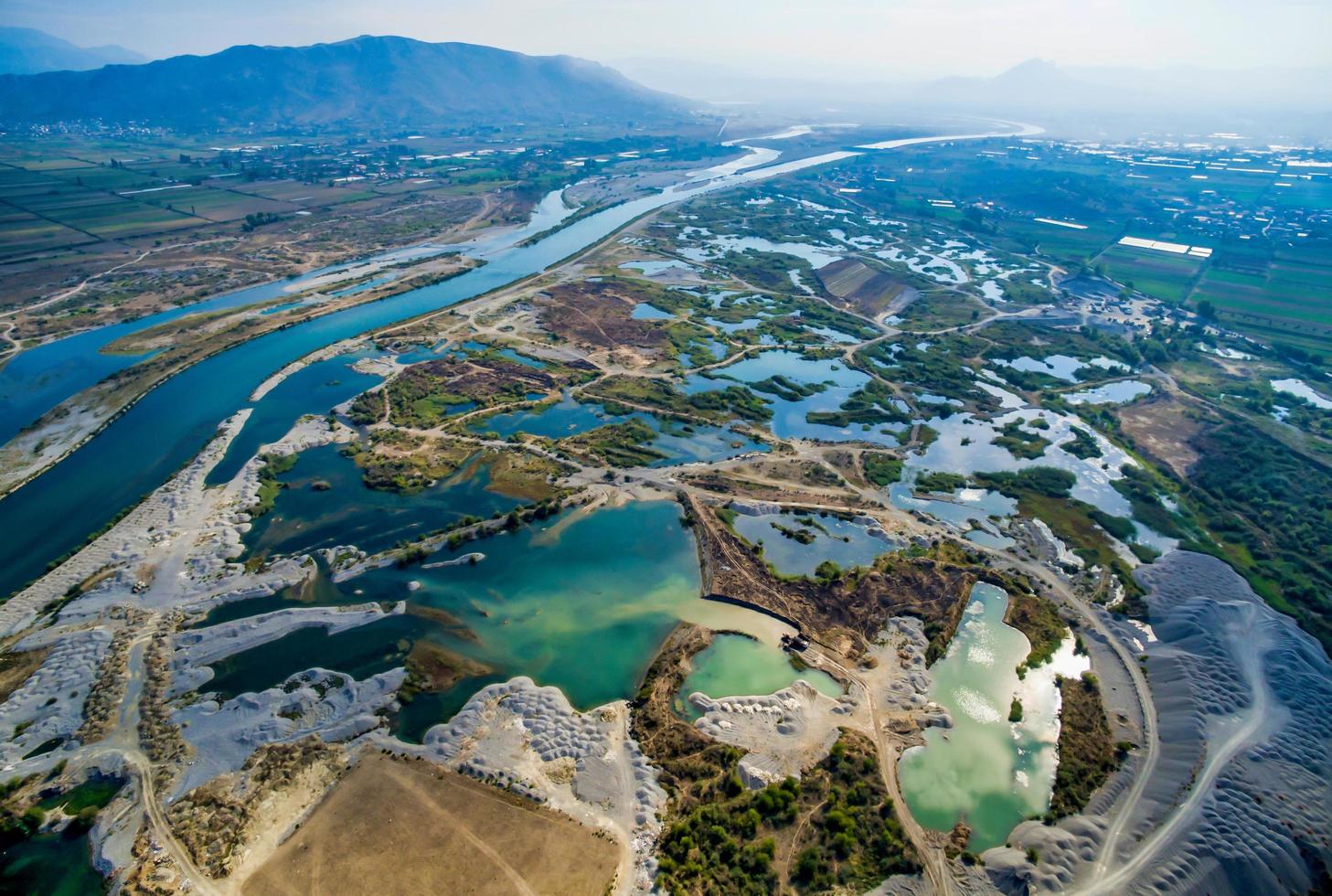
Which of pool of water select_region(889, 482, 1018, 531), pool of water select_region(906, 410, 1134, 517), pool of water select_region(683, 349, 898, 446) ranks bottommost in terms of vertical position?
pool of water select_region(906, 410, 1134, 517)

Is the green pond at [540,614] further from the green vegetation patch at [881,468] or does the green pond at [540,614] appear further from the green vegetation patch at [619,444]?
the green vegetation patch at [881,468]

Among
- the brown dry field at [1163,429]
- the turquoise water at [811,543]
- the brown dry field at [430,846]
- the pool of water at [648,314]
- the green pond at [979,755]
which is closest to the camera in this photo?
the brown dry field at [430,846]

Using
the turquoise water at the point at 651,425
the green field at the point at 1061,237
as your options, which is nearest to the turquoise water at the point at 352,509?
the turquoise water at the point at 651,425

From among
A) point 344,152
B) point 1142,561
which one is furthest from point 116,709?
point 344,152

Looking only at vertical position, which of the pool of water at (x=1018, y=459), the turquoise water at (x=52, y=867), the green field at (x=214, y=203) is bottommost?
the pool of water at (x=1018, y=459)

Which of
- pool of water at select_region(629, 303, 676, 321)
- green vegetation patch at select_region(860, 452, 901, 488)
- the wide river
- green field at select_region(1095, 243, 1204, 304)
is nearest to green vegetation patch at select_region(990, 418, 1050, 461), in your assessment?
green vegetation patch at select_region(860, 452, 901, 488)

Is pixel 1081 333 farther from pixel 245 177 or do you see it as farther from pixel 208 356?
pixel 245 177

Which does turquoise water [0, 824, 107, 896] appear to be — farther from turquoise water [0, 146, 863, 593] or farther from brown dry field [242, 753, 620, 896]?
turquoise water [0, 146, 863, 593]
